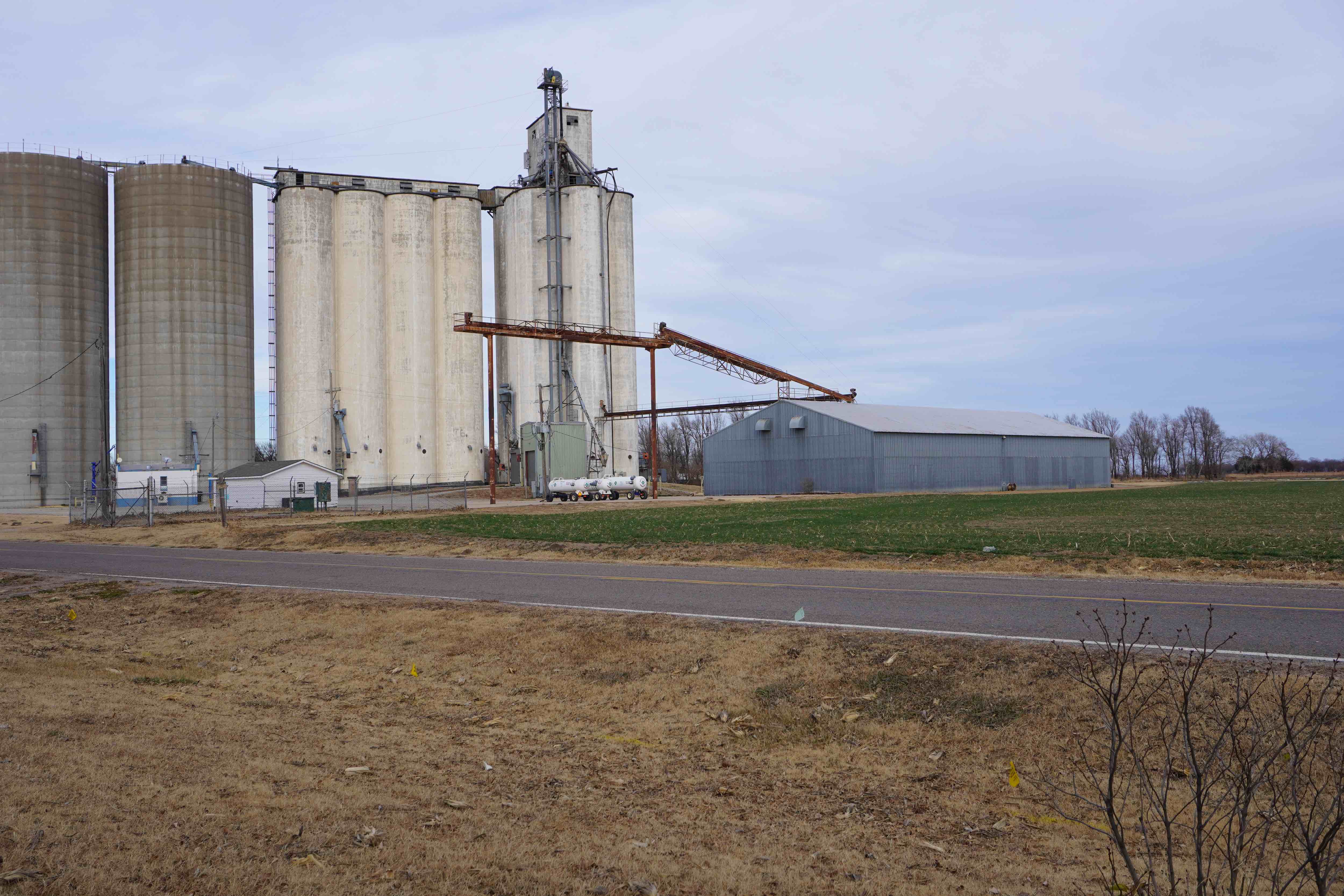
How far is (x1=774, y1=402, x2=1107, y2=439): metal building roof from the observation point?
6134cm

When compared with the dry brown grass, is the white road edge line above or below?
above

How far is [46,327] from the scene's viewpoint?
6544cm

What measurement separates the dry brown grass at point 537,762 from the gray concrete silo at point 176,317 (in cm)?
5912

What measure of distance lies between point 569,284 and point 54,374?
119ft

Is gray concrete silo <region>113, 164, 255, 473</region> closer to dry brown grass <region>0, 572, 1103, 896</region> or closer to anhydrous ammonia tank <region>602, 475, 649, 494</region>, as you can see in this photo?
anhydrous ammonia tank <region>602, 475, 649, 494</region>

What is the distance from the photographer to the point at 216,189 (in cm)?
6856

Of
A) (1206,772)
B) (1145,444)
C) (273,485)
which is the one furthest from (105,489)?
(1145,444)

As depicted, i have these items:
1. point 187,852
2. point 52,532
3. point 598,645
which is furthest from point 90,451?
point 187,852

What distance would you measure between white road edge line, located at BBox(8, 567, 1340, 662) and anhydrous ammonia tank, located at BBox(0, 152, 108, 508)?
2164 inches

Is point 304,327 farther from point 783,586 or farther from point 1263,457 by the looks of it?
point 1263,457

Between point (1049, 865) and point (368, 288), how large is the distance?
73040 mm

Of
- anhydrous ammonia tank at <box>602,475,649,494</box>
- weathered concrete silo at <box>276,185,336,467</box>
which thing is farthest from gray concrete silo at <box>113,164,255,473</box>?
anhydrous ammonia tank at <box>602,475,649,494</box>

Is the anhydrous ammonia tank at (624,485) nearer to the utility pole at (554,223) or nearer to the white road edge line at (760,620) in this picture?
the utility pole at (554,223)

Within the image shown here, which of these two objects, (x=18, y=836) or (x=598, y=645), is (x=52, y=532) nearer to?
(x=598, y=645)
